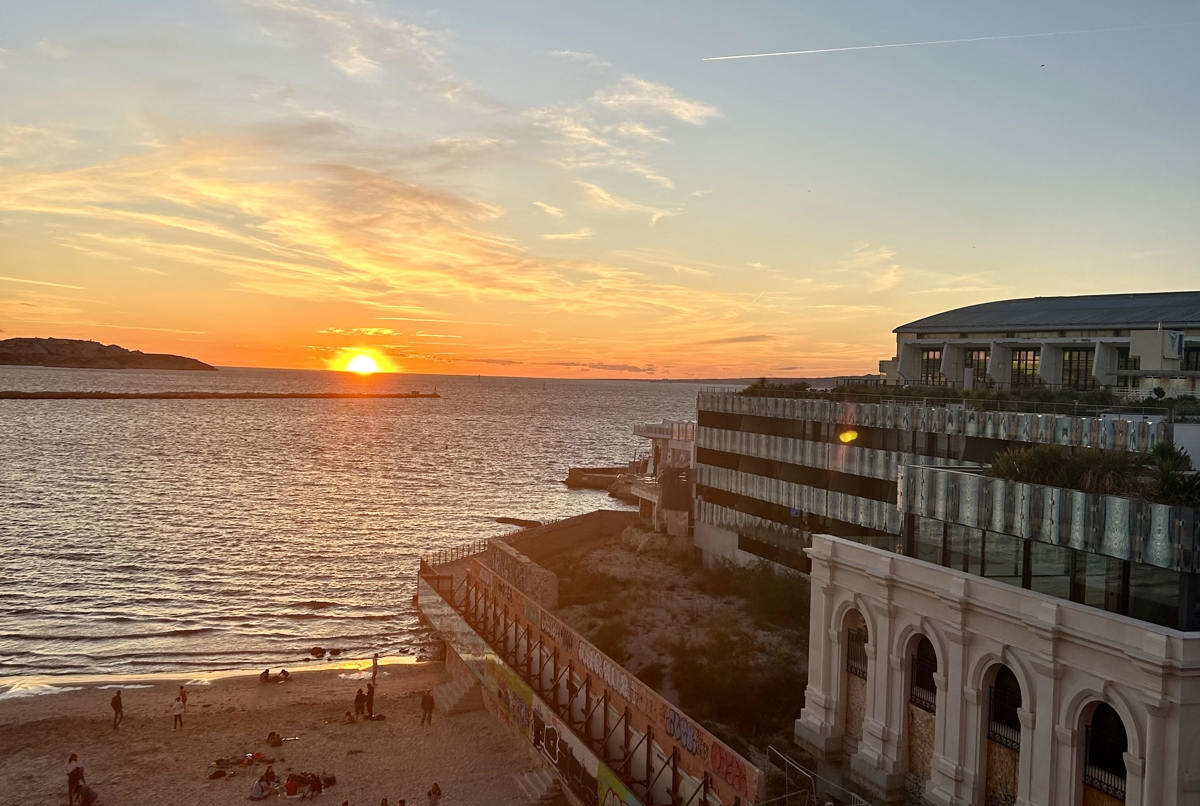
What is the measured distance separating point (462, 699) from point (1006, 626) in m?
28.8

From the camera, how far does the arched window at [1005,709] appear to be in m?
24.4

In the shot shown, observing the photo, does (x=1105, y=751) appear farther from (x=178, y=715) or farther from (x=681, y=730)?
(x=178, y=715)

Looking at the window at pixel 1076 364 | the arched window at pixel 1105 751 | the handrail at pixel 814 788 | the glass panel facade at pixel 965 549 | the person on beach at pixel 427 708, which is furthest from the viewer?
the window at pixel 1076 364

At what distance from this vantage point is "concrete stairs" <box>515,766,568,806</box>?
1305 inches

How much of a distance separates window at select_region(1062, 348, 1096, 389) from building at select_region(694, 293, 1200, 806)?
847 cm

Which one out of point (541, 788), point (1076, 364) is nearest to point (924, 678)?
point (541, 788)

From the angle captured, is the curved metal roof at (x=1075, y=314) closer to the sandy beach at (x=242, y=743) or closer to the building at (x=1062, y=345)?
the building at (x=1062, y=345)

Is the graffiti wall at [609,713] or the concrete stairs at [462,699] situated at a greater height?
the graffiti wall at [609,713]

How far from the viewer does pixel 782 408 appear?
53.0 m

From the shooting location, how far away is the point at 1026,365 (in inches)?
2227

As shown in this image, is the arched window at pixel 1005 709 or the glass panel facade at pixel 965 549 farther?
the glass panel facade at pixel 965 549

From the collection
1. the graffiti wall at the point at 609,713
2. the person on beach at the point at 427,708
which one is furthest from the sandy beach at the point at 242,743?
the graffiti wall at the point at 609,713

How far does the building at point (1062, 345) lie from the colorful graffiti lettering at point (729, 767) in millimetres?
28896

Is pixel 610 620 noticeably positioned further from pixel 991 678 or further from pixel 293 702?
pixel 991 678
